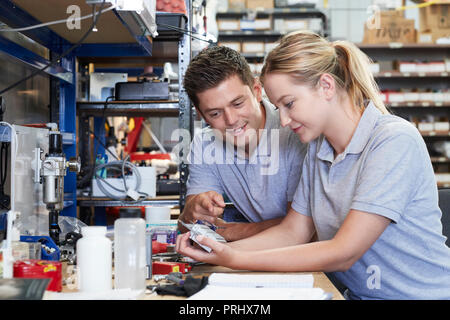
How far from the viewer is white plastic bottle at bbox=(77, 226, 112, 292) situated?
3.22 ft

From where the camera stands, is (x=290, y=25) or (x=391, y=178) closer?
(x=391, y=178)

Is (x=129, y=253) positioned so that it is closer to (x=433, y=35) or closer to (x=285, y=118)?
(x=285, y=118)

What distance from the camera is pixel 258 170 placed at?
1.85 m

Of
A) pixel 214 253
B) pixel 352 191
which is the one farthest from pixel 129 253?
pixel 352 191

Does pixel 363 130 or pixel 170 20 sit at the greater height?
pixel 170 20

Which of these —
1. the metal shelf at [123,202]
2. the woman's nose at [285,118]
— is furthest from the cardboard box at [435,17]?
the woman's nose at [285,118]

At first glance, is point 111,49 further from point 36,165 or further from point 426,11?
point 426,11

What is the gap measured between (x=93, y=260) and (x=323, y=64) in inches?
31.4

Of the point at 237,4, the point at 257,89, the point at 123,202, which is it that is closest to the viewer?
the point at 257,89

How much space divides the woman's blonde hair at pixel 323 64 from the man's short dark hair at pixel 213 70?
0.32 m

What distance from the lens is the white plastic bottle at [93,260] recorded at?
98 centimetres

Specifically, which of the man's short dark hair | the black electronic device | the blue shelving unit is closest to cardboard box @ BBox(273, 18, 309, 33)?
the blue shelving unit

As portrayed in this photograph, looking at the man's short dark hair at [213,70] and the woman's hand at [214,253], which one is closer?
the woman's hand at [214,253]

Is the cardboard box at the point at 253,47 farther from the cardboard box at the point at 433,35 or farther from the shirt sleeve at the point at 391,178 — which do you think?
the shirt sleeve at the point at 391,178
